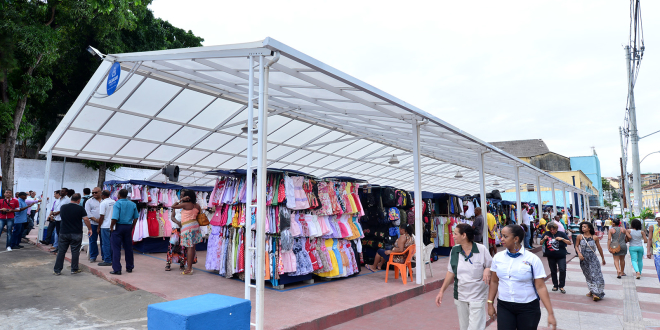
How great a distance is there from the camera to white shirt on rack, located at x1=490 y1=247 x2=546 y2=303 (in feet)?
11.5

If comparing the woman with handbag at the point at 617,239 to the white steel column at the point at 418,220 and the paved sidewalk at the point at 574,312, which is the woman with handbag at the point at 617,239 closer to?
the paved sidewalk at the point at 574,312

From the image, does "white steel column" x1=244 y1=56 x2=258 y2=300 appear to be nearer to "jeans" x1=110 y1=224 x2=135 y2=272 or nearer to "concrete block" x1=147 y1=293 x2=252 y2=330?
"concrete block" x1=147 y1=293 x2=252 y2=330

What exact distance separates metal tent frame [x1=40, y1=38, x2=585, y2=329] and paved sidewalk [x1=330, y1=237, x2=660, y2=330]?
4.59ft

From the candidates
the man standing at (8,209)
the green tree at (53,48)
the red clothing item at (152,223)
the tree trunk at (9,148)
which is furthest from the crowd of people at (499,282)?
the tree trunk at (9,148)

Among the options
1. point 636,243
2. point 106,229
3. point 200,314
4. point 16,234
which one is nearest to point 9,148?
point 16,234

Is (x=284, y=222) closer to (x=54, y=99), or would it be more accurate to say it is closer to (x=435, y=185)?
(x=54, y=99)

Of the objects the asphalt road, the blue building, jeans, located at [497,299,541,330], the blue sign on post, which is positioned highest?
the blue building

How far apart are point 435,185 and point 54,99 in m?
21.2

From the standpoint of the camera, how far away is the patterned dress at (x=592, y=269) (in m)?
7.23

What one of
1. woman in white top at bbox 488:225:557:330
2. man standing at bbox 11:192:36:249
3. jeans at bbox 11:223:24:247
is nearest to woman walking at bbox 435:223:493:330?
woman in white top at bbox 488:225:557:330

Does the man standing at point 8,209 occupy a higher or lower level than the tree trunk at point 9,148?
lower

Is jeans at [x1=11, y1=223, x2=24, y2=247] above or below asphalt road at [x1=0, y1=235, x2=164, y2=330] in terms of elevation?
above

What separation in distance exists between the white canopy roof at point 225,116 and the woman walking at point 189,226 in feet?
8.31

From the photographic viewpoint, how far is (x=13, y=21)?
12.5 m
